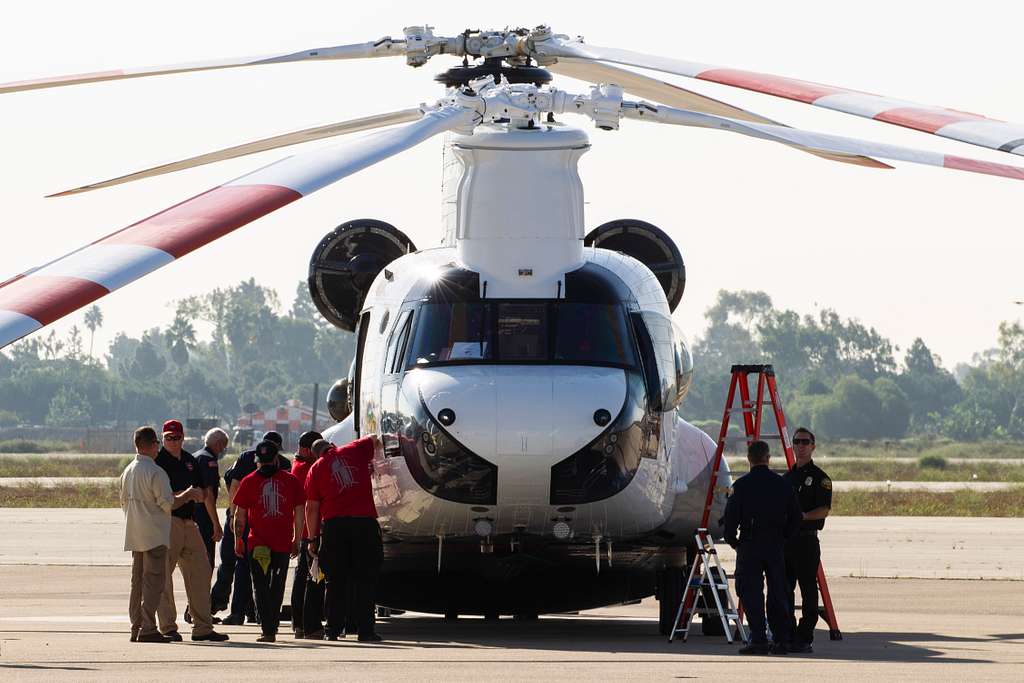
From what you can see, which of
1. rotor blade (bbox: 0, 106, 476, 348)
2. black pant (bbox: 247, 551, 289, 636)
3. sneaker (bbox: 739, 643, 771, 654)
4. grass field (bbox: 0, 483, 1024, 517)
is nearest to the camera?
rotor blade (bbox: 0, 106, 476, 348)

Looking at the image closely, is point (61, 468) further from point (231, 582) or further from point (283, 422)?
point (231, 582)

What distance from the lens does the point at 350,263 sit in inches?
683

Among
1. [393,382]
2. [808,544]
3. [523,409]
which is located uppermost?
[393,382]

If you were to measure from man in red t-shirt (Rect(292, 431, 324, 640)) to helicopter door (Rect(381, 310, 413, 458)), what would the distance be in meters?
0.83

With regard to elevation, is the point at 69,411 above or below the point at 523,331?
above

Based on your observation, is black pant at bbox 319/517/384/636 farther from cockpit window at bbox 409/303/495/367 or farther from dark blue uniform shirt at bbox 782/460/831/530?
dark blue uniform shirt at bbox 782/460/831/530

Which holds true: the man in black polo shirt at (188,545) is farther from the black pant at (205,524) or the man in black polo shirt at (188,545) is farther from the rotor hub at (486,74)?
the rotor hub at (486,74)

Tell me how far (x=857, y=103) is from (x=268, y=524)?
578 centimetres

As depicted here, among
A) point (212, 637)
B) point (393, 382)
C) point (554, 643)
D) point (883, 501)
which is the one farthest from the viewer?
point (883, 501)

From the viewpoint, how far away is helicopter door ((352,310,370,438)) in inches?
613

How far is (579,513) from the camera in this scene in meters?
13.9

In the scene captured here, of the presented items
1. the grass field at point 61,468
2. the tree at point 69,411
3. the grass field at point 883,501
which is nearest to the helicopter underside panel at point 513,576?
the grass field at point 883,501

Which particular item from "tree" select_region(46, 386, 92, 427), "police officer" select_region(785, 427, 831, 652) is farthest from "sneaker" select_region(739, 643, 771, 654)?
"tree" select_region(46, 386, 92, 427)

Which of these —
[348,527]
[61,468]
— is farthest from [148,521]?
[61,468]
